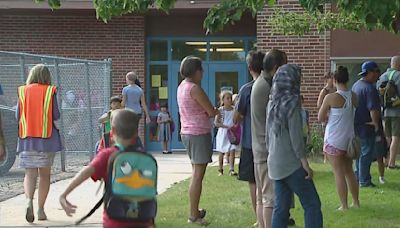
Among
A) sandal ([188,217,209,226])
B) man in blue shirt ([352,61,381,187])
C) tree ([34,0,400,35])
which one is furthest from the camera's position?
man in blue shirt ([352,61,381,187])

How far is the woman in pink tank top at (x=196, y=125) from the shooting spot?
858 cm

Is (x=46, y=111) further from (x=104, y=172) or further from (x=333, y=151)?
(x=104, y=172)

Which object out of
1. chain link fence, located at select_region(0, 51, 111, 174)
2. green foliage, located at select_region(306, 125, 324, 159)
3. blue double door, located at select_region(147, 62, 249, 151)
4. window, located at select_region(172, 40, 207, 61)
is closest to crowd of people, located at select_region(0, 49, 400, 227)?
chain link fence, located at select_region(0, 51, 111, 174)

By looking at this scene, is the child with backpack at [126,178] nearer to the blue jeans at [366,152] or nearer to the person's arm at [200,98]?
the person's arm at [200,98]

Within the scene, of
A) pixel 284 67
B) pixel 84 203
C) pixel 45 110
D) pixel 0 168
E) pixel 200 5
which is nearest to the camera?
pixel 284 67

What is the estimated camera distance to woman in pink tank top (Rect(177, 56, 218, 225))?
338 inches

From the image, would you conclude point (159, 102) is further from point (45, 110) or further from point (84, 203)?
point (45, 110)

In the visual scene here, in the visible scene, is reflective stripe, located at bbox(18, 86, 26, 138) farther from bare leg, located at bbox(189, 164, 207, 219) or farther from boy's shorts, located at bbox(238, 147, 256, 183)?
boy's shorts, located at bbox(238, 147, 256, 183)

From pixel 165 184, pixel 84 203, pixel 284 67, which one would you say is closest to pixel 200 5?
pixel 165 184

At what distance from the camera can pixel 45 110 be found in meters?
9.09

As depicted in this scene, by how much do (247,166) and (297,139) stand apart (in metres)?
1.51

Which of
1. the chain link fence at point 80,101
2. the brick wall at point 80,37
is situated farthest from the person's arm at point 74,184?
the brick wall at point 80,37

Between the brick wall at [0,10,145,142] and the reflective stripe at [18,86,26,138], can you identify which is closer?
the reflective stripe at [18,86,26,138]

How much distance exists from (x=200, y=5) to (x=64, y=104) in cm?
561
